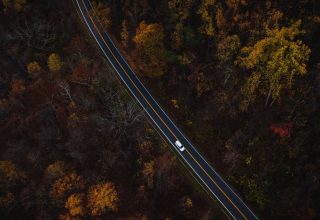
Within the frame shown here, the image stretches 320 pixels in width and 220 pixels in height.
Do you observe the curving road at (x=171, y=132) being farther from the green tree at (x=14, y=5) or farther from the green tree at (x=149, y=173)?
the green tree at (x=14, y=5)

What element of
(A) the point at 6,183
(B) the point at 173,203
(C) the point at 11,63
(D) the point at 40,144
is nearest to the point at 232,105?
(B) the point at 173,203

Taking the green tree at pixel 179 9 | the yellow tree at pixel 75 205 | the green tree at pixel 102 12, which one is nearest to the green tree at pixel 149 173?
the yellow tree at pixel 75 205

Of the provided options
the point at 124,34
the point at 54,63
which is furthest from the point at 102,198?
the point at 124,34

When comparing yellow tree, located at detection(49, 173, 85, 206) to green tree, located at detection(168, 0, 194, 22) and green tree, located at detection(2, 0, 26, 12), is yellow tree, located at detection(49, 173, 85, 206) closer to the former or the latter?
green tree, located at detection(168, 0, 194, 22)

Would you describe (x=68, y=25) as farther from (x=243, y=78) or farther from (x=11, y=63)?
(x=243, y=78)

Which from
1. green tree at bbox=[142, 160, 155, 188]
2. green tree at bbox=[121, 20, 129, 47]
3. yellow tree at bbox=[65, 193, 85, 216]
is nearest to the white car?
green tree at bbox=[142, 160, 155, 188]
